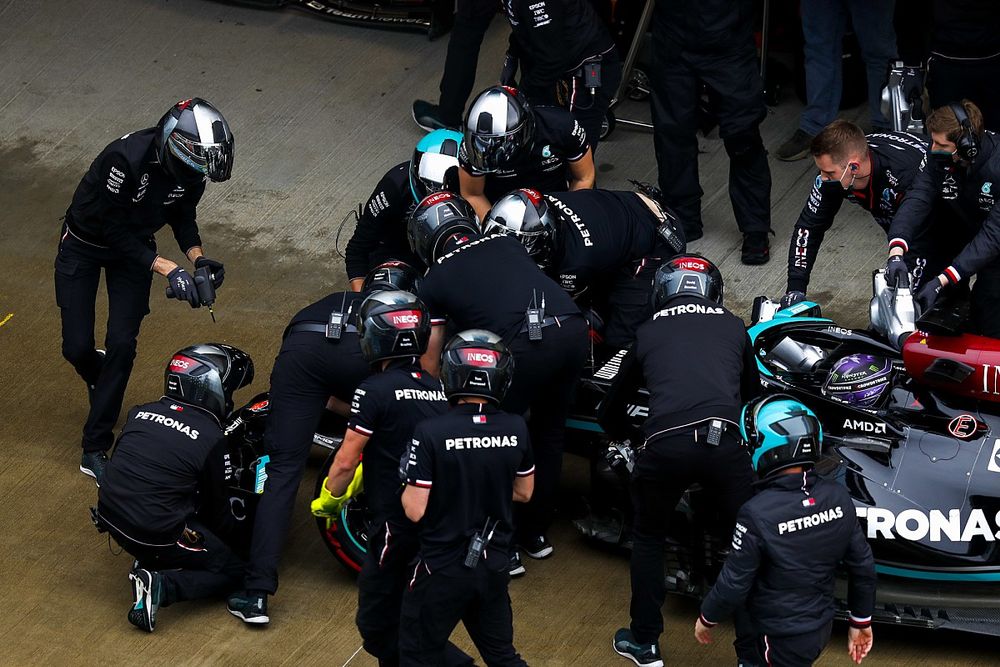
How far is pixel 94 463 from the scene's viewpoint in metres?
7.92

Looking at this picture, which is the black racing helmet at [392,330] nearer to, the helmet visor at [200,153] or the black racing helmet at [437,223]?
the black racing helmet at [437,223]

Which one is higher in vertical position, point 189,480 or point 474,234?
point 474,234

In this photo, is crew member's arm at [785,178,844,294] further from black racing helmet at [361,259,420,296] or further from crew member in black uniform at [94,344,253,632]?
crew member in black uniform at [94,344,253,632]

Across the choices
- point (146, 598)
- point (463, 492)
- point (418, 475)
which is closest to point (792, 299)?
point (463, 492)

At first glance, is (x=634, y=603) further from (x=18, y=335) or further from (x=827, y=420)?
(x=18, y=335)

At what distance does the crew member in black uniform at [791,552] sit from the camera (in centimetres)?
550

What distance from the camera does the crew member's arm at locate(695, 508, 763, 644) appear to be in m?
5.51

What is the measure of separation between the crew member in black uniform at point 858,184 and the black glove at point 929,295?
0.44ft

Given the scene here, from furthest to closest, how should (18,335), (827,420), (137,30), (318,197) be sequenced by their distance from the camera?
(137,30) < (318,197) < (18,335) < (827,420)

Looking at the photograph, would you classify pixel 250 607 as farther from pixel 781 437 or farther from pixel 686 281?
pixel 781 437

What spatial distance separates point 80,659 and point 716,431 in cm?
290

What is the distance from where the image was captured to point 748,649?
6109 mm

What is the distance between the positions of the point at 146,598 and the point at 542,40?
436cm

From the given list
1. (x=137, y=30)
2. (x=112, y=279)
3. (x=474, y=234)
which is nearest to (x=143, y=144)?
(x=112, y=279)
